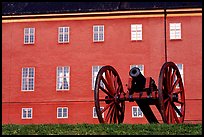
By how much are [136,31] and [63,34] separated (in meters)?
4.66

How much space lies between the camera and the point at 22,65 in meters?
29.3

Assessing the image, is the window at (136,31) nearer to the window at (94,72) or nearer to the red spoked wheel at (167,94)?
the window at (94,72)

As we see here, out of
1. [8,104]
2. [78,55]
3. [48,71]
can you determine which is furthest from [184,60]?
[8,104]

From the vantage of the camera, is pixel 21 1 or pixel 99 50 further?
pixel 21 1

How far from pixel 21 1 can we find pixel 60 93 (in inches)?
293

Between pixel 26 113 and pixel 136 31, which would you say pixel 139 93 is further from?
pixel 26 113

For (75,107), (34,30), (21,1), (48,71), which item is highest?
(21,1)

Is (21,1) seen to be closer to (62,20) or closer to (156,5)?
(62,20)

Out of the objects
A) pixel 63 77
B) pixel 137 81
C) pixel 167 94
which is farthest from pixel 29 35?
pixel 167 94

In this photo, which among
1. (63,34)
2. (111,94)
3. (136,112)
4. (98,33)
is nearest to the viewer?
(111,94)

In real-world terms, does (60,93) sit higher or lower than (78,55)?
lower

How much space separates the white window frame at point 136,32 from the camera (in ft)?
94.1

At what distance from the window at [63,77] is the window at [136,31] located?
15.0 feet

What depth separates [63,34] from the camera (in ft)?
96.6
